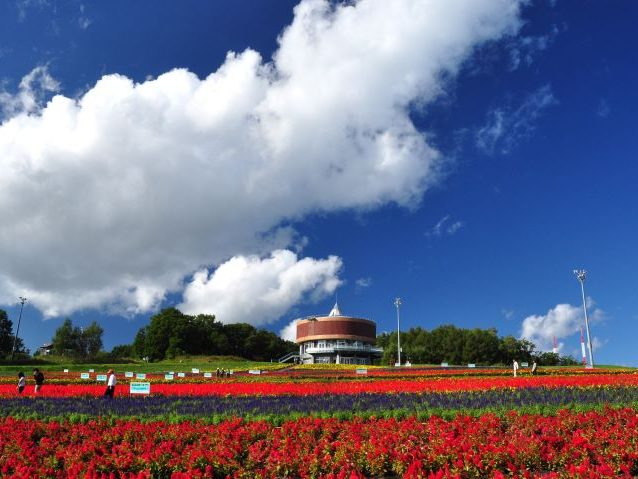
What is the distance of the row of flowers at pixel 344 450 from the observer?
7887 mm

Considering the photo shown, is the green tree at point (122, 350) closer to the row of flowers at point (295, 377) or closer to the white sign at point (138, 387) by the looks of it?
the row of flowers at point (295, 377)

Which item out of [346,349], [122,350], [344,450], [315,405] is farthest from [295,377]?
[122,350]

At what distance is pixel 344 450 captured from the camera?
8.44 metres

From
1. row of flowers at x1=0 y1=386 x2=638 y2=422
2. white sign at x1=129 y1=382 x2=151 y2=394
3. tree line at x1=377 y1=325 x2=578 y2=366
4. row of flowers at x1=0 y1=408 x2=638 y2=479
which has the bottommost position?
row of flowers at x1=0 y1=408 x2=638 y2=479

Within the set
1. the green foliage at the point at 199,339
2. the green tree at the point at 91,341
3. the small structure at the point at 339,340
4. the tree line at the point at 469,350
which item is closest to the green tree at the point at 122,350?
the green foliage at the point at 199,339

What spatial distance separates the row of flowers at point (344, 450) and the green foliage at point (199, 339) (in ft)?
295

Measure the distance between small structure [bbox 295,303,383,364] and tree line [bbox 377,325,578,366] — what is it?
4.97 metres

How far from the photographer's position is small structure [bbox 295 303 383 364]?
99019 millimetres

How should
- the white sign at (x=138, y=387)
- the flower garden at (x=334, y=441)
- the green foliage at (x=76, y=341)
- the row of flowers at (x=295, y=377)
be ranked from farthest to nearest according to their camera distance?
the green foliage at (x=76, y=341) < the row of flowers at (x=295, y=377) < the white sign at (x=138, y=387) < the flower garden at (x=334, y=441)

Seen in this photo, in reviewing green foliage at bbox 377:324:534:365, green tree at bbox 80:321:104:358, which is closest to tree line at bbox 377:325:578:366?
green foliage at bbox 377:324:534:365

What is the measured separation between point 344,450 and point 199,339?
101 meters

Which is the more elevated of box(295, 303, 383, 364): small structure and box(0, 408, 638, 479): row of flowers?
box(295, 303, 383, 364): small structure

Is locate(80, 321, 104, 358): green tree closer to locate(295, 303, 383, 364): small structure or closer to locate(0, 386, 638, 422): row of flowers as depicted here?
locate(295, 303, 383, 364): small structure

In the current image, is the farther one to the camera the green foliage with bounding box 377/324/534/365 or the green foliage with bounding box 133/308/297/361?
the green foliage with bounding box 133/308/297/361
